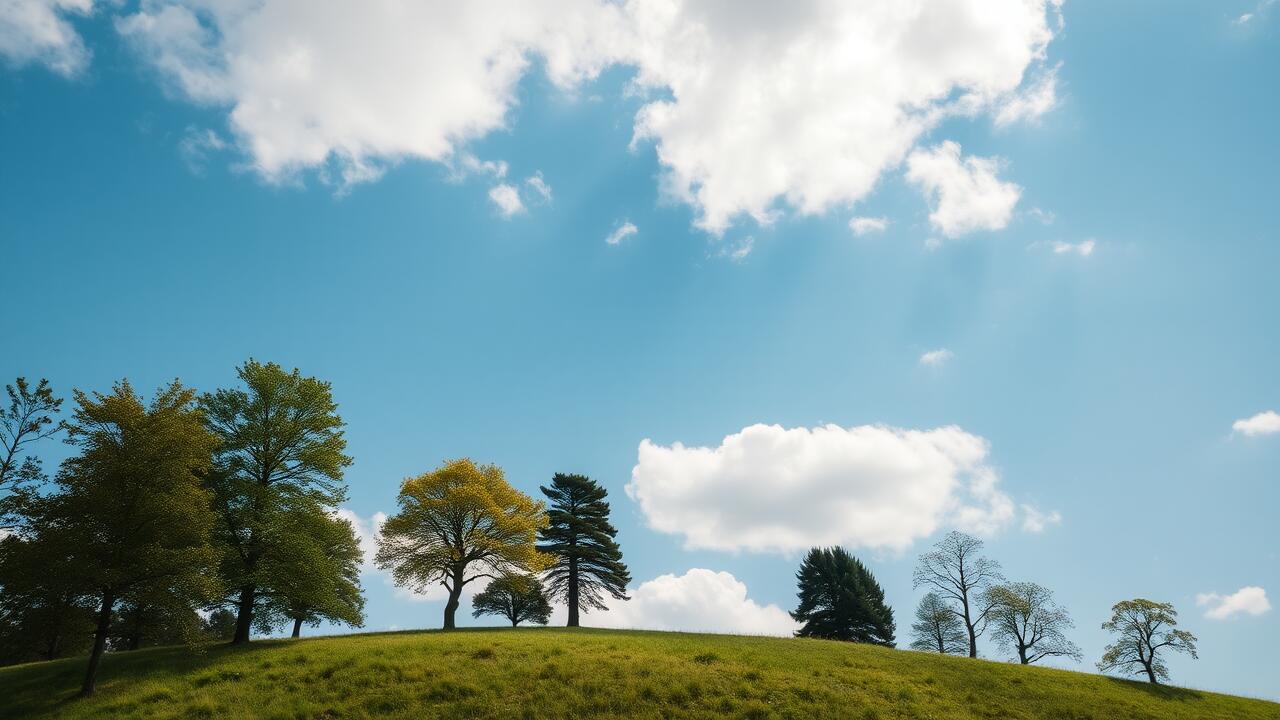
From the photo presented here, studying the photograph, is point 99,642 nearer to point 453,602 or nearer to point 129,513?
point 129,513

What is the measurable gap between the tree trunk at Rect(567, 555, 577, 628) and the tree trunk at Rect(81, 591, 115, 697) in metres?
32.4

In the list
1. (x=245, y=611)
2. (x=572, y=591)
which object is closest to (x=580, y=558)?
(x=572, y=591)

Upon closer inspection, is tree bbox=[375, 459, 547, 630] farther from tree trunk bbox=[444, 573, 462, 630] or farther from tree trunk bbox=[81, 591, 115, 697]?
tree trunk bbox=[81, 591, 115, 697]

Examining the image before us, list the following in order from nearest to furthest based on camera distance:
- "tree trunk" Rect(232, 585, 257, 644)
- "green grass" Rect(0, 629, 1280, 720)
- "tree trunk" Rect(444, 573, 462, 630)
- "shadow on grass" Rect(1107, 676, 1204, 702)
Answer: "green grass" Rect(0, 629, 1280, 720)
"shadow on grass" Rect(1107, 676, 1204, 702)
"tree trunk" Rect(232, 585, 257, 644)
"tree trunk" Rect(444, 573, 462, 630)

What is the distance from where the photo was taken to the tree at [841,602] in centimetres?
6325

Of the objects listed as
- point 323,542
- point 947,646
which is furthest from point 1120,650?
point 323,542

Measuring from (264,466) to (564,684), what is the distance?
23067 millimetres

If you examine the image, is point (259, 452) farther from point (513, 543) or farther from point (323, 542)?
point (513, 543)

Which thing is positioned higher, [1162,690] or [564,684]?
[564,684]

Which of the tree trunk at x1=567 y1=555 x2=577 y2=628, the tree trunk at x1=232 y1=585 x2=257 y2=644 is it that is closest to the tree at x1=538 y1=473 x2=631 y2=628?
the tree trunk at x1=567 y1=555 x2=577 y2=628

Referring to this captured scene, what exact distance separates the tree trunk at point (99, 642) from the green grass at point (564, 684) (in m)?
0.50

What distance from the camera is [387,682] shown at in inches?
950

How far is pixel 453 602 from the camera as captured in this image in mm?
44625

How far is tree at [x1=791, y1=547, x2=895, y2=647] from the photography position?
2490 inches
